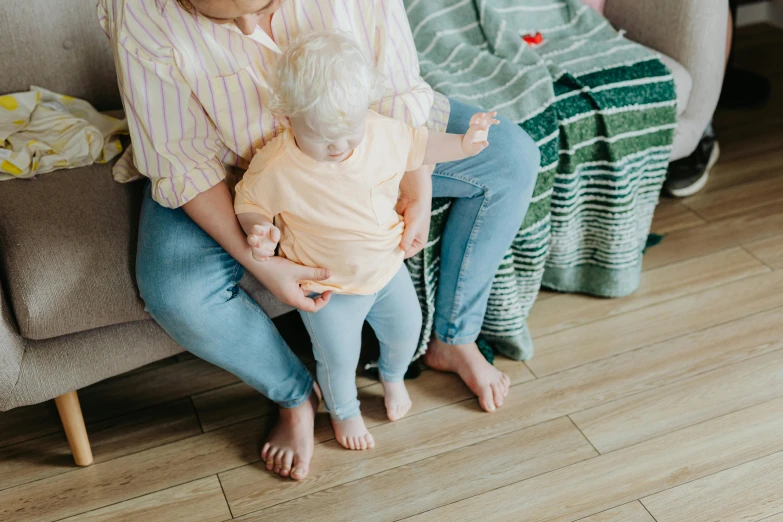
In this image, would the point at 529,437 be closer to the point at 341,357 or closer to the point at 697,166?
the point at 341,357

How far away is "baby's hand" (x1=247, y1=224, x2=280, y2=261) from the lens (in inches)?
43.5

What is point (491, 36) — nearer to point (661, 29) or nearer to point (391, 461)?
point (661, 29)

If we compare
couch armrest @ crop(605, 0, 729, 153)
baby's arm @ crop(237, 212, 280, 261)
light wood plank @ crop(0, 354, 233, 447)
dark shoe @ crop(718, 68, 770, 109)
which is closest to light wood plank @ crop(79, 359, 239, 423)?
light wood plank @ crop(0, 354, 233, 447)

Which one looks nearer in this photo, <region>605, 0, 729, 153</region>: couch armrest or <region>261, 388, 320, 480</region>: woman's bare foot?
<region>261, 388, 320, 480</region>: woman's bare foot

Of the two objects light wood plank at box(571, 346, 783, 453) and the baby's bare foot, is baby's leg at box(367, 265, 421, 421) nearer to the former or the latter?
the baby's bare foot

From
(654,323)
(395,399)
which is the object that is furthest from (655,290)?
(395,399)

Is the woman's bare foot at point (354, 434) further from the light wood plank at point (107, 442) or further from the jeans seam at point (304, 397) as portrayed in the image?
the light wood plank at point (107, 442)

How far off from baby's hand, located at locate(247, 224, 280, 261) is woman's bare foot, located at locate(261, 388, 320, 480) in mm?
401

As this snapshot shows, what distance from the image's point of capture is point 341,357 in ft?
4.42

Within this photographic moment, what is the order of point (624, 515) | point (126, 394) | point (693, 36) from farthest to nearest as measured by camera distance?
1. point (693, 36)
2. point (126, 394)
3. point (624, 515)

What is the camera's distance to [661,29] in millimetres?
1751

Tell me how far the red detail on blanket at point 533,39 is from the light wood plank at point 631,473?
883mm

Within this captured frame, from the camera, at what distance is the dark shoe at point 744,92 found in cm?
237

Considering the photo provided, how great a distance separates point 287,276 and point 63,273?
348 mm
